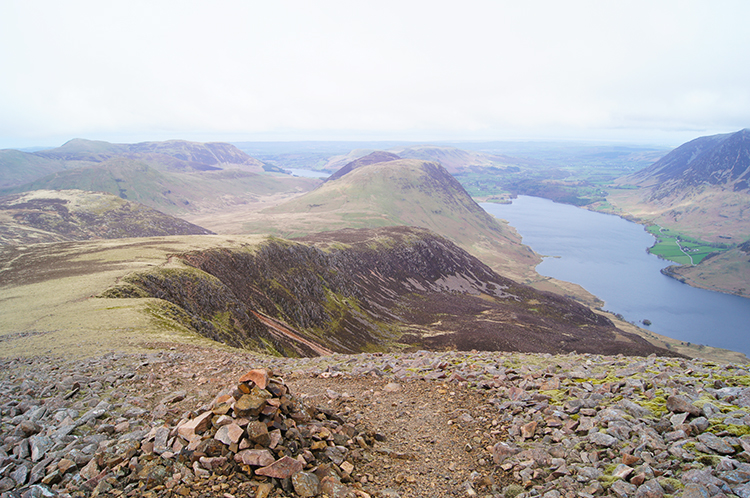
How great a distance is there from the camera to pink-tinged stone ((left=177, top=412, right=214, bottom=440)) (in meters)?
9.98

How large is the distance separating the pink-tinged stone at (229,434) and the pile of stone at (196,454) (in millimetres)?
25

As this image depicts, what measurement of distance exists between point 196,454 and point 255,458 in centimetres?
163

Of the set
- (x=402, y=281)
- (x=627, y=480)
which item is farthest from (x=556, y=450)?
(x=402, y=281)

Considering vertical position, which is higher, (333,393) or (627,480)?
(627,480)

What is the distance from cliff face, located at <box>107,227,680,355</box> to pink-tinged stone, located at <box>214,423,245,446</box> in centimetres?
3140

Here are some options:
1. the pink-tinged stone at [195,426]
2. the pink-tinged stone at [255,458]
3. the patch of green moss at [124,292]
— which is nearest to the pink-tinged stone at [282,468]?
the pink-tinged stone at [255,458]

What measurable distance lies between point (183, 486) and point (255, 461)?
1745mm

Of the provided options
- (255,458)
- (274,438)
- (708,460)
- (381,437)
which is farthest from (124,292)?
(708,460)

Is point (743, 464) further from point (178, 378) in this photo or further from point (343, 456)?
point (178, 378)

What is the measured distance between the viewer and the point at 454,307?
360 feet

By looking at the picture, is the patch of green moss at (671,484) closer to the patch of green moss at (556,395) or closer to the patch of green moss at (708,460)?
the patch of green moss at (708,460)

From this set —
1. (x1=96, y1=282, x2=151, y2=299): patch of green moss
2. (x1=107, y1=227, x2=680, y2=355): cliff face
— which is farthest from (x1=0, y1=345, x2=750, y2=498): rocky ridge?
(x1=107, y1=227, x2=680, y2=355): cliff face

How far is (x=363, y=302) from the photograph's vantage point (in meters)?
93.2

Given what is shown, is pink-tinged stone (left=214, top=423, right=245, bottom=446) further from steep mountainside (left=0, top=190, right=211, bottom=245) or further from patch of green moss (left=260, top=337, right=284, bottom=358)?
steep mountainside (left=0, top=190, right=211, bottom=245)
